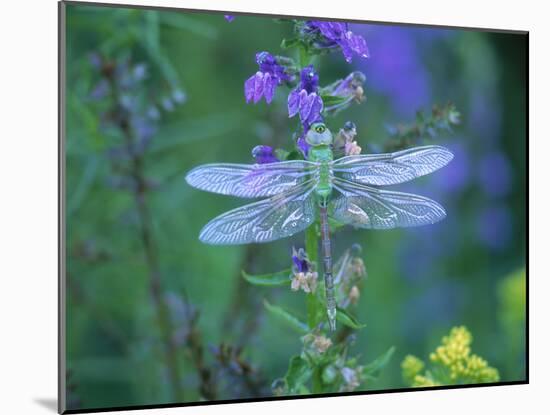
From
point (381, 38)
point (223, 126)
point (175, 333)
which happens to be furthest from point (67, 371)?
point (381, 38)

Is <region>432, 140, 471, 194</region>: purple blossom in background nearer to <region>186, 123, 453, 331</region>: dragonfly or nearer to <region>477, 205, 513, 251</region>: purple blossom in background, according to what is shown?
<region>477, 205, 513, 251</region>: purple blossom in background

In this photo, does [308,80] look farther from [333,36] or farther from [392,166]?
[392,166]

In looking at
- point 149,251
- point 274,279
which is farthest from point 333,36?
point 149,251

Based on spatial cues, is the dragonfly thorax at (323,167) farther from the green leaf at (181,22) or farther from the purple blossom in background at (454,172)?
the purple blossom in background at (454,172)

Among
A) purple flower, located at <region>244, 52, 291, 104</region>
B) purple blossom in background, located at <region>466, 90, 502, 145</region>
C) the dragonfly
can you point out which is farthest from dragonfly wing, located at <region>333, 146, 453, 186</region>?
purple blossom in background, located at <region>466, 90, 502, 145</region>

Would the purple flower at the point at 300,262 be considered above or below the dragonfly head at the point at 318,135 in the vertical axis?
below

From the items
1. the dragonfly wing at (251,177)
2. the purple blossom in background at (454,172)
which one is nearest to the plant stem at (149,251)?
the dragonfly wing at (251,177)

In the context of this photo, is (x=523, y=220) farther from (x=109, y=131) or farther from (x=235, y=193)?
(x=109, y=131)
